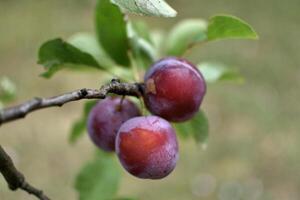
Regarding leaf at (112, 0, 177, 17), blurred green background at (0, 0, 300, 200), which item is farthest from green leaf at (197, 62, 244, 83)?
blurred green background at (0, 0, 300, 200)

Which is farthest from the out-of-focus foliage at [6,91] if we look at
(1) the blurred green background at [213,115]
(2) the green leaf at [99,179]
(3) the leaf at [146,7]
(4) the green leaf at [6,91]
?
(1) the blurred green background at [213,115]

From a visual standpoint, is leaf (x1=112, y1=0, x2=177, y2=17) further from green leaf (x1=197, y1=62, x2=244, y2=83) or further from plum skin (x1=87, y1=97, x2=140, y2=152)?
green leaf (x1=197, y1=62, x2=244, y2=83)

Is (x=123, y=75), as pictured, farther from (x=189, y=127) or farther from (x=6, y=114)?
(x=6, y=114)

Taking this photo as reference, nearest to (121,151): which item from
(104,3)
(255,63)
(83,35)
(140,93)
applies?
(140,93)

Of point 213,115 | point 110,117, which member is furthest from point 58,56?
point 213,115

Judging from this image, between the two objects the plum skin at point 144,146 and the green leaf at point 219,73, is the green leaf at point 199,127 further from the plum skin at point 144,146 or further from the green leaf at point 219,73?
the plum skin at point 144,146

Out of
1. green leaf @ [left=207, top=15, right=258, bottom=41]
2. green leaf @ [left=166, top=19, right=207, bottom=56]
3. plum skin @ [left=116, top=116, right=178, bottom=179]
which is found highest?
green leaf @ [left=166, top=19, right=207, bottom=56]
